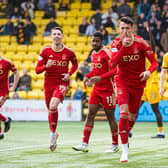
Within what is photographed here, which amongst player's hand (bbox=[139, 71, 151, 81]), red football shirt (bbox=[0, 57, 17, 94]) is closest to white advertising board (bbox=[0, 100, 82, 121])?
red football shirt (bbox=[0, 57, 17, 94])

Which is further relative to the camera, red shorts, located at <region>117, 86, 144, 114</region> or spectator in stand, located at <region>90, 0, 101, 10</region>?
spectator in stand, located at <region>90, 0, 101, 10</region>

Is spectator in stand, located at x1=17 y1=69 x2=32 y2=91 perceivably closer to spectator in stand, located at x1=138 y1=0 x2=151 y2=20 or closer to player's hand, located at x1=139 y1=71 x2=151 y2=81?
spectator in stand, located at x1=138 y1=0 x2=151 y2=20

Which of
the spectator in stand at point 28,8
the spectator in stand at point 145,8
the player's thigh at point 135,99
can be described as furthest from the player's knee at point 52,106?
the spectator in stand at point 28,8

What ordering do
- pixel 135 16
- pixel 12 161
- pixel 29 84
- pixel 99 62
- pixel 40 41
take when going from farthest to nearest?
pixel 40 41 < pixel 135 16 < pixel 29 84 < pixel 99 62 < pixel 12 161

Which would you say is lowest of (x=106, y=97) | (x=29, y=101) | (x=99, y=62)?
(x=29, y=101)

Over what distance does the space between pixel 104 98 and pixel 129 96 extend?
119 cm

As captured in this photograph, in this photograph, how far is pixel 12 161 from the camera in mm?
7914

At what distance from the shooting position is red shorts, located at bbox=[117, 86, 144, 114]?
320 inches

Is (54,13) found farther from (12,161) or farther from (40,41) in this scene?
(12,161)

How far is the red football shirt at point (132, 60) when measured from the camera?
8078 mm

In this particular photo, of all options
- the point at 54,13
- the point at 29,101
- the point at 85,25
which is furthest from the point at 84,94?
the point at 54,13

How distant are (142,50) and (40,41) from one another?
17385 mm

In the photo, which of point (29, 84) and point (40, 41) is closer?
point (29, 84)

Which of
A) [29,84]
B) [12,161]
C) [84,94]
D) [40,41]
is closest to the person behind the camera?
[12,161]
